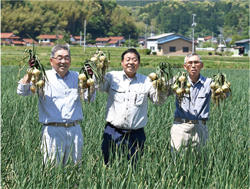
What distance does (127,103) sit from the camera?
278 centimetres

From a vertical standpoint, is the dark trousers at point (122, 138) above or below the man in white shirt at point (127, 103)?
below

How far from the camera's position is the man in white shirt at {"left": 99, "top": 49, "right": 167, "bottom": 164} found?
275 centimetres

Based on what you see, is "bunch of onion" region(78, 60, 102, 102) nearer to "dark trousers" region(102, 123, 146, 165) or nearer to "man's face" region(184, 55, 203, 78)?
"dark trousers" region(102, 123, 146, 165)

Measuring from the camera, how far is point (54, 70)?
274cm

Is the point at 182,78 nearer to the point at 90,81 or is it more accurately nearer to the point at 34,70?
the point at 90,81

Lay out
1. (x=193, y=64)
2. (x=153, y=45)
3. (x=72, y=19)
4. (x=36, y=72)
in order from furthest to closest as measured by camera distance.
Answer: (x=72, y=19) < (x=153, y=45) < (x=193, y=64) < (x=36, y=72)

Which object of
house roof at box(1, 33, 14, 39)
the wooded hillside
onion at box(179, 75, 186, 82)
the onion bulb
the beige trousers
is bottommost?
the beige trousers

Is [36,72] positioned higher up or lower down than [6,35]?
lower down

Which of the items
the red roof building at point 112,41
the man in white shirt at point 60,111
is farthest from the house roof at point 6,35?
the man in white shirt at point 60,111

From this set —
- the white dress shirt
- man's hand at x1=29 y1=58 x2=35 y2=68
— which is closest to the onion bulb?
man's hand at x1=29 y1=58 x2=35 y2=68

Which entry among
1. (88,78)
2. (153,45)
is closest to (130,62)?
(88,78)

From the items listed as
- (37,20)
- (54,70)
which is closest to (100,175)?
(54,70)

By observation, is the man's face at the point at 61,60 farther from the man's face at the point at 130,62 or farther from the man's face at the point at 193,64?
the man's face at the point at 193,64

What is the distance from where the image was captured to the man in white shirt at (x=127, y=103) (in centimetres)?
275
